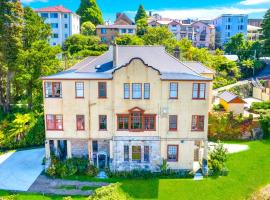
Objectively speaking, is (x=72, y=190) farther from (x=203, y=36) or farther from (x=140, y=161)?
(x=203, y=36)

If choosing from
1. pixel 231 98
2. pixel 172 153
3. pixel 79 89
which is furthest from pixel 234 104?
pixel 79 89

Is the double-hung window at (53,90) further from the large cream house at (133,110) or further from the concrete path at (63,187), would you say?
the concrete path at (63,187)

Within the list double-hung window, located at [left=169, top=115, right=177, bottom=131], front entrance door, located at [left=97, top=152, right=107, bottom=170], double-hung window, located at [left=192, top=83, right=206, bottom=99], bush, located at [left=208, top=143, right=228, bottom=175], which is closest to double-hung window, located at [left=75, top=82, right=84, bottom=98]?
front entrance door, located at [left=97, top=152, right=107, bottom=170]

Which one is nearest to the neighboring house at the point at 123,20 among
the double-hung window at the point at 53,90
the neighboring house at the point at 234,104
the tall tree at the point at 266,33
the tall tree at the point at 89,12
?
the tall tree at the point at 89,12

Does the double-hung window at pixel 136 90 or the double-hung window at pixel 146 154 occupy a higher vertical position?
the double-hung window at pixel 136 90

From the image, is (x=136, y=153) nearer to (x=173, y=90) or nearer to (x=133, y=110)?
(x=133, y=110)

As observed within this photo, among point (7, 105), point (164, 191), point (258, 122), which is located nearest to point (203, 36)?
point (258, 122)

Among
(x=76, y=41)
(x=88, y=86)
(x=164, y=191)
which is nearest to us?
(x=164, y=191)
